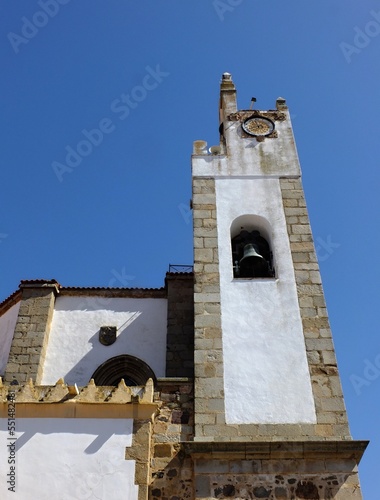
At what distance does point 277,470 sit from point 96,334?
15.7 feet

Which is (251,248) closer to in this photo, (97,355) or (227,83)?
(97,355)

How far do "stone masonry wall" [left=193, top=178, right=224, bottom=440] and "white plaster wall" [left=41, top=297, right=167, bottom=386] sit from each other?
2036mm

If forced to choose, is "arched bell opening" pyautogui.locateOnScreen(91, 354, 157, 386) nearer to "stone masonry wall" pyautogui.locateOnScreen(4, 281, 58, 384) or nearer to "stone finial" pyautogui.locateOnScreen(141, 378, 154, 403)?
"stone masonry wall" pyautogui.locateOnScreen(4, 281, 58, 384)

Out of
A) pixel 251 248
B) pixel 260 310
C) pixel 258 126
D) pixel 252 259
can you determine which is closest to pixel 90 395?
pixel 260 310

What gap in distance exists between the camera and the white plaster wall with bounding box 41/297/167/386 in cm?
1074

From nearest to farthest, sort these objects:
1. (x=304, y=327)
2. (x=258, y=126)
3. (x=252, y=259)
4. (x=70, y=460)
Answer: (x=70, y=460), (x=304, y=327), (x=252, y=259), (x=258, y=126)

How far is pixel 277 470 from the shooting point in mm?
7617

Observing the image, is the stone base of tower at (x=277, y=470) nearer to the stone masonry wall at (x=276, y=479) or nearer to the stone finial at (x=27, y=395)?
the stone masonry wall at (x=276, y=479)

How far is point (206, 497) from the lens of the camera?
738 centimetres

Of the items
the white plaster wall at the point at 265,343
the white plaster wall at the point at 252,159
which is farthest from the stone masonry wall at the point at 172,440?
the white plaster wall at the point at 252,159

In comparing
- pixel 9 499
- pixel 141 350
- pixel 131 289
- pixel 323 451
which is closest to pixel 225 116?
pixel 131 289

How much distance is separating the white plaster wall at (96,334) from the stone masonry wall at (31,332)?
243mm

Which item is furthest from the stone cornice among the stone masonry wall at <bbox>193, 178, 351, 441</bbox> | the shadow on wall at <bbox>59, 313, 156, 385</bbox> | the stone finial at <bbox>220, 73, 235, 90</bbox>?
the stone finial at <bbox>220, 73, 235, 90</bbox>

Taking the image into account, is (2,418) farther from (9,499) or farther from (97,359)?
(97,359)
